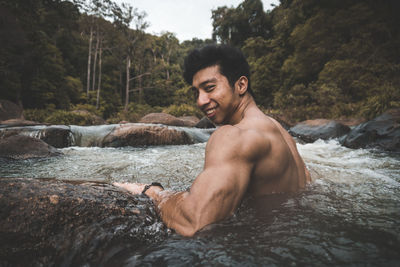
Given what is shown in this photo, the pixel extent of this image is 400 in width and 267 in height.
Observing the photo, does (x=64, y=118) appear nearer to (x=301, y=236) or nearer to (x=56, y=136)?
(x=56, y=136)

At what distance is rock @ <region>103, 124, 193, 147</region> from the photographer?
23.0ft

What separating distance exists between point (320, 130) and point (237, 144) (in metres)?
8.51

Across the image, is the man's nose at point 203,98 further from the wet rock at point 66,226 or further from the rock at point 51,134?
the rock at point 51,134

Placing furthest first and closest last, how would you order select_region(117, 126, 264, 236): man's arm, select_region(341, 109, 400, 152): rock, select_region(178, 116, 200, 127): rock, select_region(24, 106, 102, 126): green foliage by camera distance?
select_region(24, 106, 102, 126): green foliage → select_region(178, 116, 200, 127): rock → select_region(341, 109, 400, 152): rock → select_region(117, 126, 264, 236): man's arm

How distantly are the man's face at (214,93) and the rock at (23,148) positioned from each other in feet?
15.0

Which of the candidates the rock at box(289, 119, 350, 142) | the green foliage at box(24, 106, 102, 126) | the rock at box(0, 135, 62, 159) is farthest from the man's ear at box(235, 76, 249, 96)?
the green foliage at box(24, 106, 102, 126)

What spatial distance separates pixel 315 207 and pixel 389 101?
10.9 metres

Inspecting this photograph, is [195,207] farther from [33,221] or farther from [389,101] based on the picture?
[389,101]

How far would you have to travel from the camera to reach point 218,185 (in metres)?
1.10

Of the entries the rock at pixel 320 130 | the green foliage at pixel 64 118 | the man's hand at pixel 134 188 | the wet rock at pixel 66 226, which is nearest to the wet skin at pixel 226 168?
the man's hand at pixel 134 188

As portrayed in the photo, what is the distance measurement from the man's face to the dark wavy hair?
0.04 m

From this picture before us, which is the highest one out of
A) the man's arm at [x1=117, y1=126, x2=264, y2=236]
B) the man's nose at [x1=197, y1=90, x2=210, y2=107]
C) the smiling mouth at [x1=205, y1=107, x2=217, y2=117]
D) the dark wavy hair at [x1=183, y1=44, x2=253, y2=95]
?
the dark wavy hair at [x1=183, y1=44, x2=253, y2=95]

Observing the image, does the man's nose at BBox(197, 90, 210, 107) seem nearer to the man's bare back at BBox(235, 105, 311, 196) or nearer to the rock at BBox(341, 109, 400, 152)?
the man's bare back at BBox(235, 105, 311, 196)

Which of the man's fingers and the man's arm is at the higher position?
the man's arm
